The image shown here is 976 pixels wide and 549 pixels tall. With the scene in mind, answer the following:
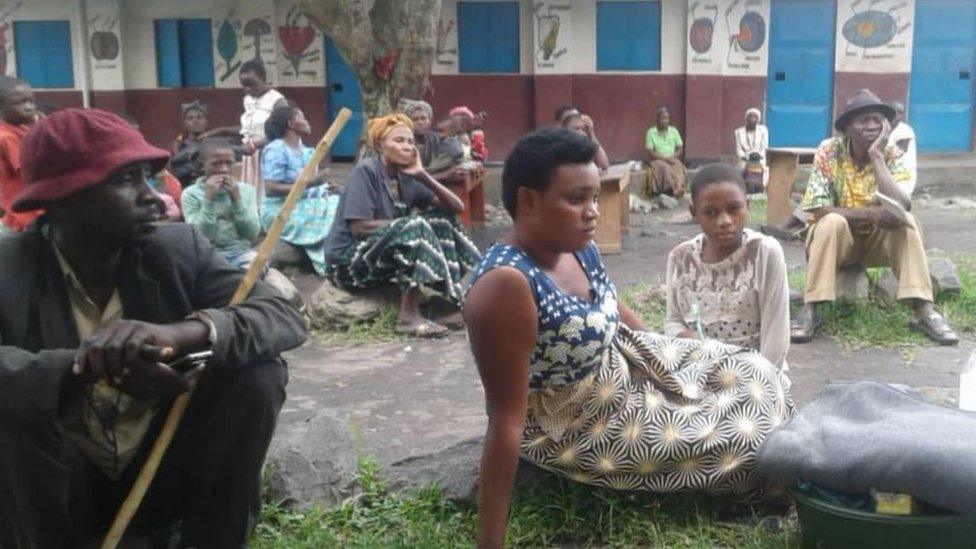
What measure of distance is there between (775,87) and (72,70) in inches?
374

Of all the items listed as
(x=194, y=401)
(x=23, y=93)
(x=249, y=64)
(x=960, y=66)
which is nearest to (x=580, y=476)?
(x=194, y=401)

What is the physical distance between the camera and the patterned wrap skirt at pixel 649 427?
3137mm

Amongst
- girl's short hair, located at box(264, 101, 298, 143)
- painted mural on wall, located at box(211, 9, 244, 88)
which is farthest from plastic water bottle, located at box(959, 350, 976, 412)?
painted mural on wall, located at box(211, 9, 244, 88)

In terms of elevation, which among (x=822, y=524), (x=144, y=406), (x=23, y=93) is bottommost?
(x=822, y=524)

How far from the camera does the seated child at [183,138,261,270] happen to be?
19.4 feet

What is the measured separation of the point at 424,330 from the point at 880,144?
286 centimetres

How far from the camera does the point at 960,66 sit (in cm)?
1390

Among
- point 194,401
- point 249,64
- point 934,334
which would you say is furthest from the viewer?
point 249,64

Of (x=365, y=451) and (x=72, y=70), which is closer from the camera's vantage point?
(x=365, y=451)

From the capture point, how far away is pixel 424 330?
6414 mm

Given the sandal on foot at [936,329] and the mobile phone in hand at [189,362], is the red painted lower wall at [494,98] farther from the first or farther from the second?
the mobile phone in hand at [189,362]

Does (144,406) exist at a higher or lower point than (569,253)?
lower

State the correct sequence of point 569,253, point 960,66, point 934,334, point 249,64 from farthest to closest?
point 960,66 < point 249,64 < point 934,334 < point 569,253

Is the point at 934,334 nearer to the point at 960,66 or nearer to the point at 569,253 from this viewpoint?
the point at 569,253
